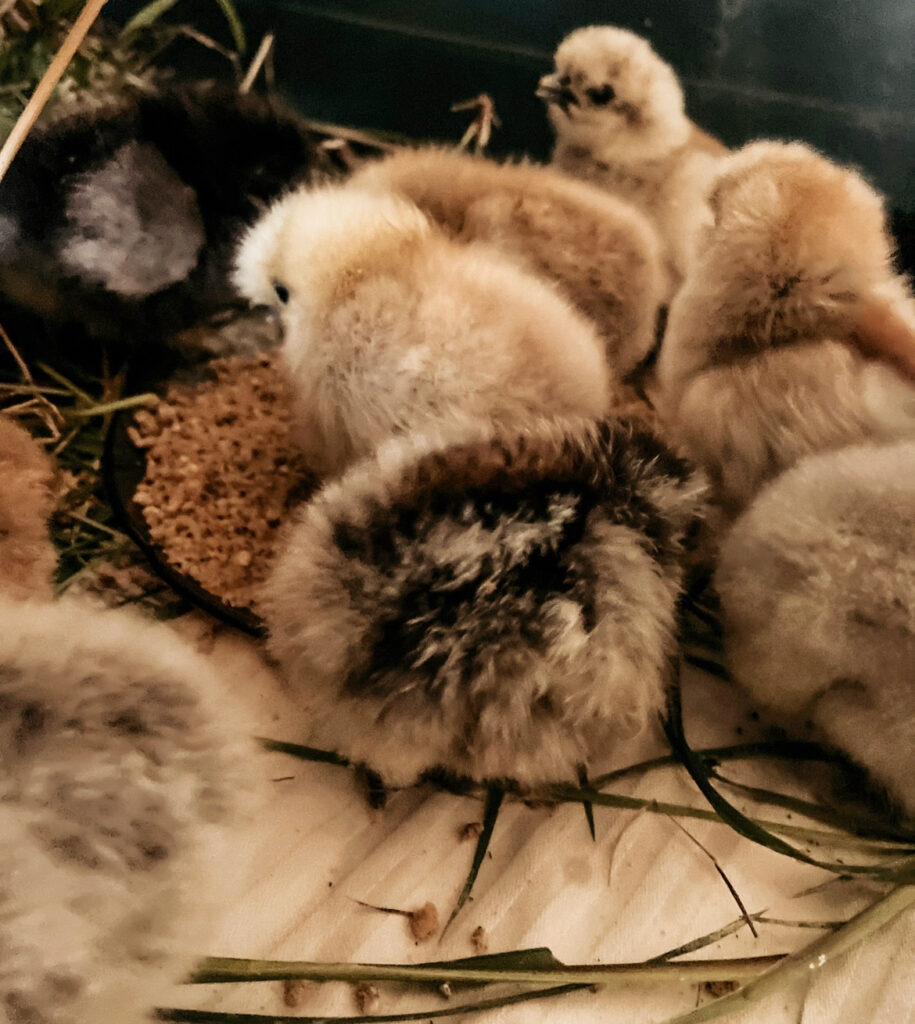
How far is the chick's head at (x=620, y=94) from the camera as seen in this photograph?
3.83 feet

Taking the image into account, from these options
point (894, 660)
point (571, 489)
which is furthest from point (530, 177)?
point (894, 660)

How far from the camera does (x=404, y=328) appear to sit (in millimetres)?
638

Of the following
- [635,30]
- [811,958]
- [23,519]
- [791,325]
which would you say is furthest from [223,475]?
[635,30]

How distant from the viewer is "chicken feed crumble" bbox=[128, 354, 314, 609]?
872mm

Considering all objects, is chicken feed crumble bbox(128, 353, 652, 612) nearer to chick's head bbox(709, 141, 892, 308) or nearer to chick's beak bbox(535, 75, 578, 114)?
chick's head bbox(709, 141, 892, 308)

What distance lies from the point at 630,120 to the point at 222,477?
0.79m

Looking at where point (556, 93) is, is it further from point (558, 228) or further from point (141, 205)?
point (141, 205)

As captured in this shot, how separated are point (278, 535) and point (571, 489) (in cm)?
43

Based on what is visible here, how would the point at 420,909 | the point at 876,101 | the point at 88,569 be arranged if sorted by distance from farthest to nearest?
the point at 876,101, the point at 88,569, the point at 420,909

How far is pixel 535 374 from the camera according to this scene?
0.66 meters

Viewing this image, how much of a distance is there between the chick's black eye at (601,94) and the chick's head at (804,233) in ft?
1.63

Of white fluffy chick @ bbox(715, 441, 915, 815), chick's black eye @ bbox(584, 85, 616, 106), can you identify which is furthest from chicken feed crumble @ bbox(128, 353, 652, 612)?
chick's black eye @ bbox(584, 85, 616, 106)

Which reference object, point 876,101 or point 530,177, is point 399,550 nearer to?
point 530,177

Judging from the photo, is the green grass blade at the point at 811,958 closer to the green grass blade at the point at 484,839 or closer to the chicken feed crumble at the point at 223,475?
the green grass blade at the point at 484,839
